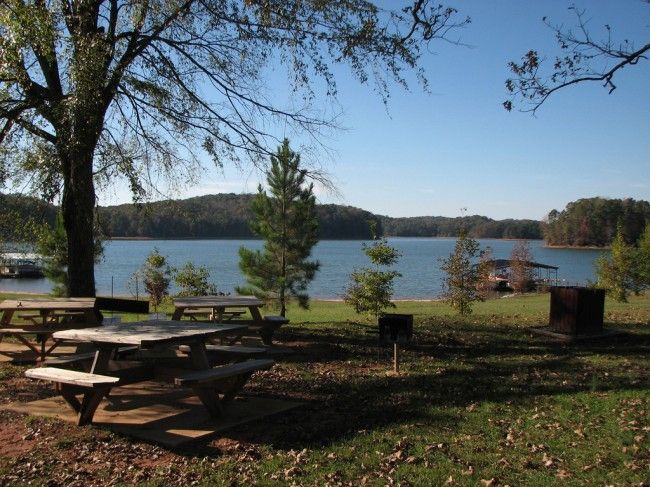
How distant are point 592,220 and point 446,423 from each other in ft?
320

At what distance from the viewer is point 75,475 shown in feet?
13.4

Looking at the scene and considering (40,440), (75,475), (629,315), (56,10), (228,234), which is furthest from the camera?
(228,234)

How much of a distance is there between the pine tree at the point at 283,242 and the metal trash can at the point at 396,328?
27.9 feet

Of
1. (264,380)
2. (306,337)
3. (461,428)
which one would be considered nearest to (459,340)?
(306,337)

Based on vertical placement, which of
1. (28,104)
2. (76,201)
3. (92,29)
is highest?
(92,29)

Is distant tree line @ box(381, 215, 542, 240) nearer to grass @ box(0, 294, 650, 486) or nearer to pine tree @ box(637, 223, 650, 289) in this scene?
pine tree @ box(637, 223, 650, 289)

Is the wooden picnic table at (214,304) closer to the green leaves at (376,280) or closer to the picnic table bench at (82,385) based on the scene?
the picnic table bench at (82,385)

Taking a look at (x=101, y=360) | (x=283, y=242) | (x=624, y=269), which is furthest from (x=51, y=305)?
(x=624, y=269)

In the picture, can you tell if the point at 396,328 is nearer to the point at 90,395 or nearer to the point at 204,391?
the point at 204,391

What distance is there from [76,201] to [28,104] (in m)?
1.54

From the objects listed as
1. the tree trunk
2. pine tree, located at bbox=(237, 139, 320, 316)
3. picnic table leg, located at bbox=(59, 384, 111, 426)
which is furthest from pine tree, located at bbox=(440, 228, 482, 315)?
picnic table leg, located at bbox=(59, 384, 111, 426)

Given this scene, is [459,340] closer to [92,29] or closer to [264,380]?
[264,380]

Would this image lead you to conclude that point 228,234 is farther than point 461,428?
Yes

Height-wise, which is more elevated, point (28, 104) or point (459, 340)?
point (28, 104)
